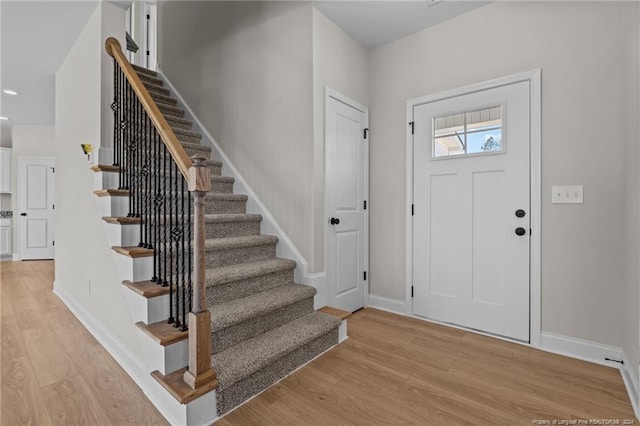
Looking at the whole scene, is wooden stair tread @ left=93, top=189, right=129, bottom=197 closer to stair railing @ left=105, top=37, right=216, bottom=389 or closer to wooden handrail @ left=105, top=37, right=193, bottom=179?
stair railing @ left=105, top=37, right=216, bottom=389

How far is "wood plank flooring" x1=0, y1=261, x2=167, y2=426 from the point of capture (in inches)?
63.1

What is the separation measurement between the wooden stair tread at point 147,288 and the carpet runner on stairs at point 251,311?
0.99 ft

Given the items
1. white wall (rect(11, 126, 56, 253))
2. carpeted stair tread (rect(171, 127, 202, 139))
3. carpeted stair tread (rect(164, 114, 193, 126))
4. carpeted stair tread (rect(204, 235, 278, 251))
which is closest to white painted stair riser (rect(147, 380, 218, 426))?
carpeted stair tread (rect(204, 235, 278, 251))

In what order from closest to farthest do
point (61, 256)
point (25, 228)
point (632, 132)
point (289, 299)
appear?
point (632, 132), point (289, 299), point (61, 256), point (25, 228)

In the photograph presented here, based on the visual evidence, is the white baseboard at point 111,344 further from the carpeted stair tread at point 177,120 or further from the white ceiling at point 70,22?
the white ceiling at point 70,22

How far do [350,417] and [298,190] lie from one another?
70.8 inches

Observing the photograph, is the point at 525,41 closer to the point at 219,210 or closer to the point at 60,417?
the point at 219,210

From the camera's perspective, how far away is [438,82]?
2.88m

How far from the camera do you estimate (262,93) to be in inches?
124

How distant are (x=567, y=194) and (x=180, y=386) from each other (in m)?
2.78

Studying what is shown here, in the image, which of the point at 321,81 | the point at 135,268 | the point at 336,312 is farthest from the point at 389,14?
the point at 135,268

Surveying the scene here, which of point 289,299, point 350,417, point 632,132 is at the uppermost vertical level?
point 632,132

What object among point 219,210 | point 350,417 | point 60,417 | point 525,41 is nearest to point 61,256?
point 219,210

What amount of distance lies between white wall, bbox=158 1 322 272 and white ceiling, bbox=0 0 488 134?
483 millimetres
